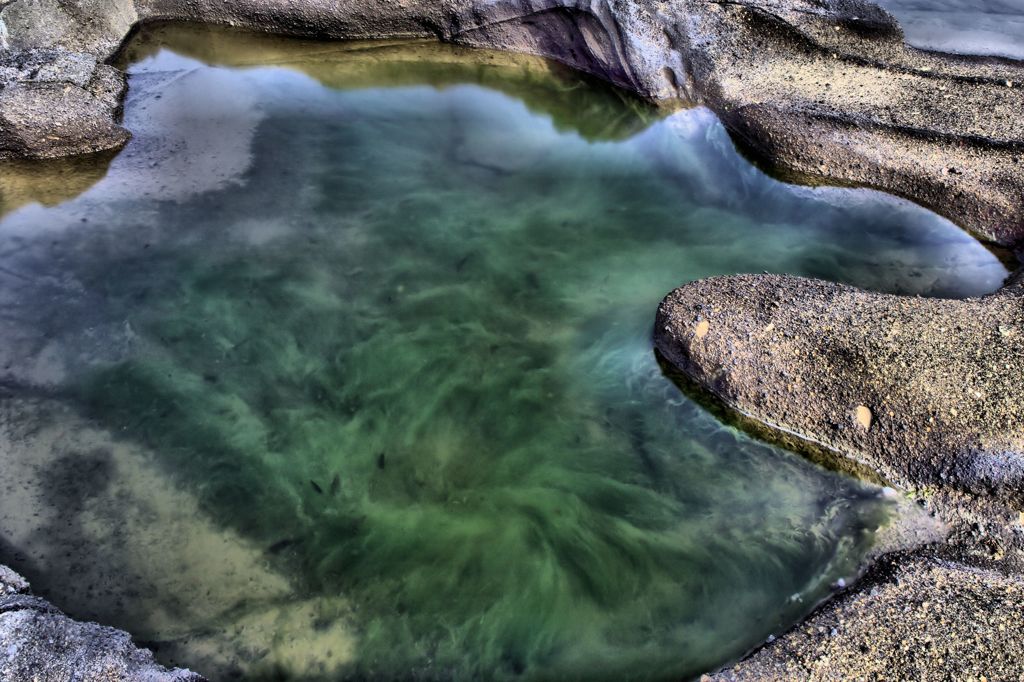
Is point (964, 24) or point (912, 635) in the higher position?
point (964, 24)

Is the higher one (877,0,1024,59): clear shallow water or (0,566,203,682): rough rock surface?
(877,0,1024,59): clear shallow water

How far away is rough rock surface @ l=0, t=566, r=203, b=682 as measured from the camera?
98.3 inches

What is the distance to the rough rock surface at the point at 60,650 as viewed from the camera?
2.50 m

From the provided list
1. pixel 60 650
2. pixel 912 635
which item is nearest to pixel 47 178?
pixel 60 650

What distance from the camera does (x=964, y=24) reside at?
611 cm

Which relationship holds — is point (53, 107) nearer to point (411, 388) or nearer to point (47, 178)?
point (47, 178)

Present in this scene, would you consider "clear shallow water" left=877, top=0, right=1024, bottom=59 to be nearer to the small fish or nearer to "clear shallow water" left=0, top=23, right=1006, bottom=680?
"clear shallow water" left=0, top=23, right=1006, bottom=680

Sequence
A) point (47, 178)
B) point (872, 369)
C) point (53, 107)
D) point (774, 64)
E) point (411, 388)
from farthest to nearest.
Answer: point (774, 64) < point (53, 107) < point (47, 178) < point (411, 388) < point (872, 369)

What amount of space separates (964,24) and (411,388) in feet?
17.2

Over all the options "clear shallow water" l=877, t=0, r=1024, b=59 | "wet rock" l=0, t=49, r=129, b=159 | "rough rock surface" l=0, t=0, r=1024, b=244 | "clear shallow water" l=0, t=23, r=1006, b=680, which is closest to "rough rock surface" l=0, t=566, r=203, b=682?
"clear shallow water" l=0, t=23, r=1006, b=680

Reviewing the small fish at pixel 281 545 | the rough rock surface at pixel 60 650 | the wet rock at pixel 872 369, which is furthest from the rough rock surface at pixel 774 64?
the rough rock surface at pixel 60 650

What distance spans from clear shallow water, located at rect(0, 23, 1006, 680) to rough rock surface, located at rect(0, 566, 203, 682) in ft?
0.75

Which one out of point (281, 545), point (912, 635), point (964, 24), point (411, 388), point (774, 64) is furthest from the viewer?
point (964, 24)

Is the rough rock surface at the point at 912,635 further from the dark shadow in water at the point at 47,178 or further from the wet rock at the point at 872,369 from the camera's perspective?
the dark shadow in water at the point at 47,178
